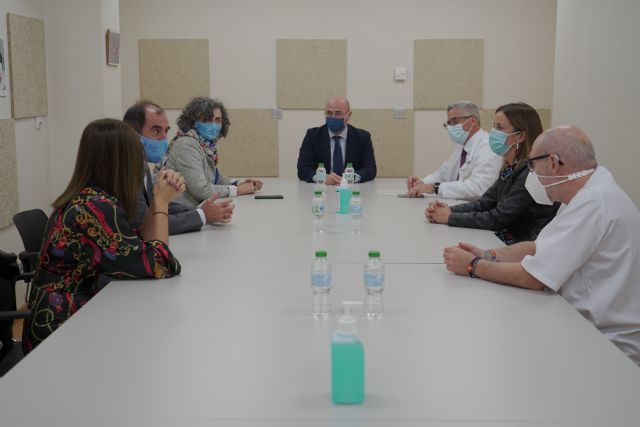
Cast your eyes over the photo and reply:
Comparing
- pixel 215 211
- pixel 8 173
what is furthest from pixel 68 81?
pixel 215 211

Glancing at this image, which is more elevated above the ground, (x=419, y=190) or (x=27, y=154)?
(x=27, y=154)

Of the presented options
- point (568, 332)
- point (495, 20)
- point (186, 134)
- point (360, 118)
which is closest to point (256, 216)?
point (186, 134)

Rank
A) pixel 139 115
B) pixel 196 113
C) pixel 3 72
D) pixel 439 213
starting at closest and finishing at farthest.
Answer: pixel 439 213, pixel 139 115, pixel 196 113, pixel 3 72

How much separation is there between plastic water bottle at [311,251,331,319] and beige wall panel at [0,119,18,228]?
11.3 ft

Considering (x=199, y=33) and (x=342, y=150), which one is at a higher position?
(x=199, y=33)

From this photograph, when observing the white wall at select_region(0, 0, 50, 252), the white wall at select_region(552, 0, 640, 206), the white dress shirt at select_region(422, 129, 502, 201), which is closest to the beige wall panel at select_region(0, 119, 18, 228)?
the white wall at select_region(0, 0, 50, 252)

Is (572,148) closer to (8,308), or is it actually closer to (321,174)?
(8,308)

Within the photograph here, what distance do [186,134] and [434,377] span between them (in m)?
3.40

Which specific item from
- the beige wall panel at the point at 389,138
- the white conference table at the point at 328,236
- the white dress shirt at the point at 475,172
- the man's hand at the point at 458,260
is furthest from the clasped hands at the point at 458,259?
the beige wall panel at the point at 389,138

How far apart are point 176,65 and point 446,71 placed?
113 inches

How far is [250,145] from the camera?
8641 mm

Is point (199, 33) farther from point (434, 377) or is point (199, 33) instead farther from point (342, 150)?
point (434, 377)

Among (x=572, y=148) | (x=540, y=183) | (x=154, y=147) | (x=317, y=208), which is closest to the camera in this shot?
(x=572, y=148)

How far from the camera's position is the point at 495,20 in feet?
27.6
